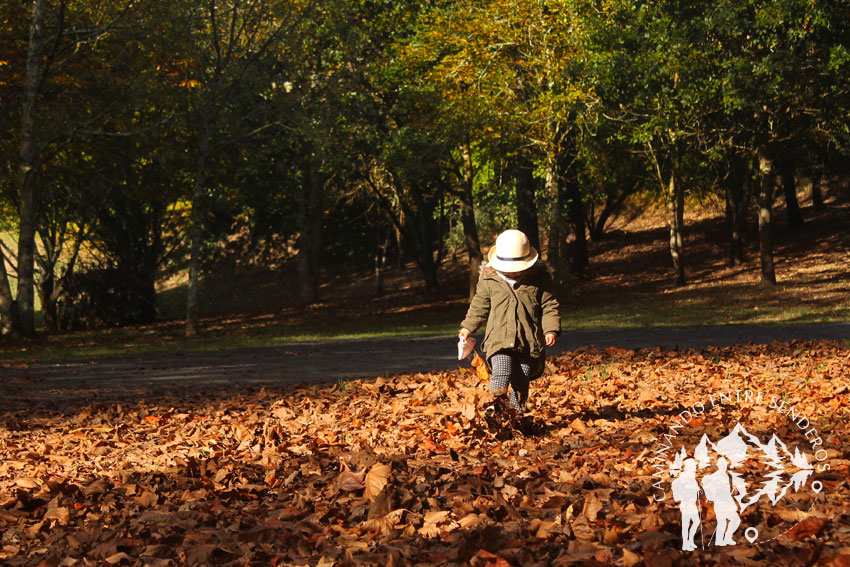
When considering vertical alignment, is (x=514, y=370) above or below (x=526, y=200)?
below

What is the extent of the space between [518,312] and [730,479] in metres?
2.40

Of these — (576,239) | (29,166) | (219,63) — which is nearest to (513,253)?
(29,166)

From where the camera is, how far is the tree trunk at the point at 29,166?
69.1 feet

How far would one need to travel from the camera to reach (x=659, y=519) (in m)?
4.37

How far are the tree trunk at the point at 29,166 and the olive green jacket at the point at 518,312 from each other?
57.5ft

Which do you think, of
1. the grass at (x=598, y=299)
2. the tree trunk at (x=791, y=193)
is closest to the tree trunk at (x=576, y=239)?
the grass at (x=598, y=299)

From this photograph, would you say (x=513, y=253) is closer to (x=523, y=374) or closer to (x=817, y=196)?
(x=523, y=374)

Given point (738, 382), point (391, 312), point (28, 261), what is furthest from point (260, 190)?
point (738, 382)

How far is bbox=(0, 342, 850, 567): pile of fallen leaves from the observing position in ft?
13.9

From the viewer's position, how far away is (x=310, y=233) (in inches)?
1449

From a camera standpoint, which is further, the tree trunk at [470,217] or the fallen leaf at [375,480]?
the tree trunk at [470,217]

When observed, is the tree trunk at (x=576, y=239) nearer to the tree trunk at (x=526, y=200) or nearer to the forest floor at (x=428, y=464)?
the tree trunk at (x=526, y=200)

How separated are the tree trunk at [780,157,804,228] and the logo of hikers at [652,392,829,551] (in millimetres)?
31206

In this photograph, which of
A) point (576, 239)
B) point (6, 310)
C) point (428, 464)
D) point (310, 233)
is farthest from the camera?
point (310, 233)
